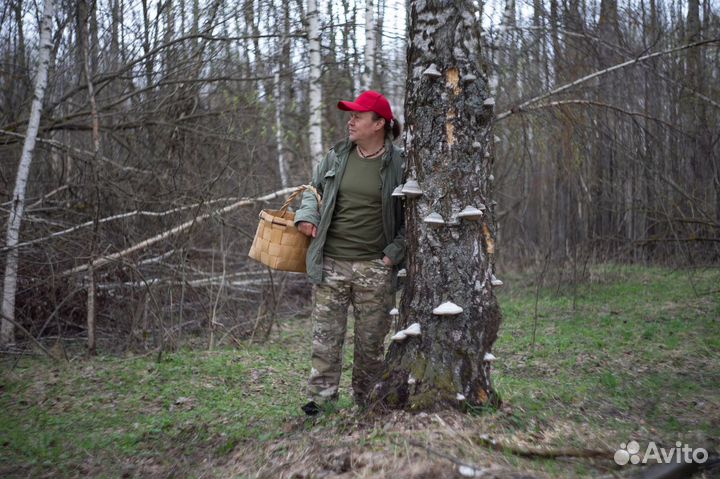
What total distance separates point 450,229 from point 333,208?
38.2 inches

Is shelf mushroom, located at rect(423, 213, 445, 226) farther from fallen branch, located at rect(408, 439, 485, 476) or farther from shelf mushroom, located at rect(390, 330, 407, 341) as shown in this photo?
fallen branch, located at rect(408, 439, 485, 476)

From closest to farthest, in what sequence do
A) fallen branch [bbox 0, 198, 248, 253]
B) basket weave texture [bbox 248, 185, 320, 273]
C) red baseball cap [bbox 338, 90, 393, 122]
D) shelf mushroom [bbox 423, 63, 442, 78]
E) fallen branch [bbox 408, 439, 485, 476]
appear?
fallen branch [bbox 408, 439, 485, 476]
shelf mushroom [bbox 423, 63, 442, 78]
red baseball cap [bbox 338, 90, 393, 122]
basket weave texture [bbox 248, 185, 320, 273]
fallen branch [bbox 0, 198, 248, 253]

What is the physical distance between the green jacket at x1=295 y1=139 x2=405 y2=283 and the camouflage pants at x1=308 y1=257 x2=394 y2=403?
118mm

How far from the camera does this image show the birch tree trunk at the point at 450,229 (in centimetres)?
411

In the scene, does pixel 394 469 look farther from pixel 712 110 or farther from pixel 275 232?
pixel 712 110

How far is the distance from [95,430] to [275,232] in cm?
223

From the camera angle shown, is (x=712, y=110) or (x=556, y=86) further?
(x=712, y=110)

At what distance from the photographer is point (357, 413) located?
4297mm

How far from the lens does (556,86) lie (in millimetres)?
7863

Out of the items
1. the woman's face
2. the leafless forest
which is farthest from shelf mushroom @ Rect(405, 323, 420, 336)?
the leafless forest

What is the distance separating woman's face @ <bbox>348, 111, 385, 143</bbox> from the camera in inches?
181

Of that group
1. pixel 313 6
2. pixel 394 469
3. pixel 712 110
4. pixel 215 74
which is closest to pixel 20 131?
pixel 215 74

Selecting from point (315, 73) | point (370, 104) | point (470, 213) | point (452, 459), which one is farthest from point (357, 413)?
point (315, 73)

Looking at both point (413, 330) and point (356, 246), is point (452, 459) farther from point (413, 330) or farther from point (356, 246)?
point (356, 246)
